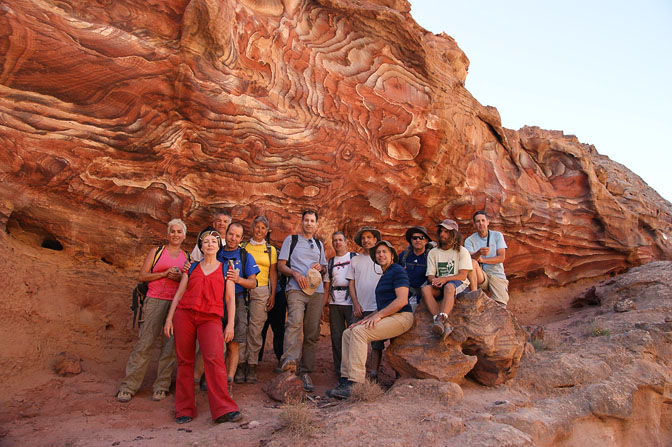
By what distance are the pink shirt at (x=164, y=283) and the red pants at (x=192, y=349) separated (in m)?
0.82

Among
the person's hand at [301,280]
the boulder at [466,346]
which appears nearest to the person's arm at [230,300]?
the person's hand at [301,280]

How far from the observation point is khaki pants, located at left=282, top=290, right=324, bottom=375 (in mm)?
6262

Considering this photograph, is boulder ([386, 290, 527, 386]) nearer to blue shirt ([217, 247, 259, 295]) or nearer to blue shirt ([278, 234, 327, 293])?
blue shirt ([278, 234, 327, 293])

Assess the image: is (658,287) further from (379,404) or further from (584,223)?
(379,404)

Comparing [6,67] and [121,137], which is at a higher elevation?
[6,67]

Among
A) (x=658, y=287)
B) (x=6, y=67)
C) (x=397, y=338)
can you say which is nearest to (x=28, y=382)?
(x=6, y=67)

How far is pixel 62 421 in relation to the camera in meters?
4.84

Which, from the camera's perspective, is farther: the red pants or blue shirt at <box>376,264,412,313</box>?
blue shirt at <box>376,264,412,313</box>

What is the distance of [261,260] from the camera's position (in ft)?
20.8

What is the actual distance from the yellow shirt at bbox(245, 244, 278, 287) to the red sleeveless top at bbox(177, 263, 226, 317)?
3.59 feet

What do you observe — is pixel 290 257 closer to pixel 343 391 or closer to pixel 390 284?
pixel 390 284

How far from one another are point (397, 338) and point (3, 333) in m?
4.96

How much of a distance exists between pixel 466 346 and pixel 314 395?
199 cm

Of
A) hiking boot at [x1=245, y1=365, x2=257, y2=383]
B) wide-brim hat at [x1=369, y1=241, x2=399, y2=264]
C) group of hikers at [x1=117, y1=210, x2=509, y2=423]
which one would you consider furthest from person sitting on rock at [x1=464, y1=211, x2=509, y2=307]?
hiking boot at [x1=245, y1=365, x2=257, y2=383]
